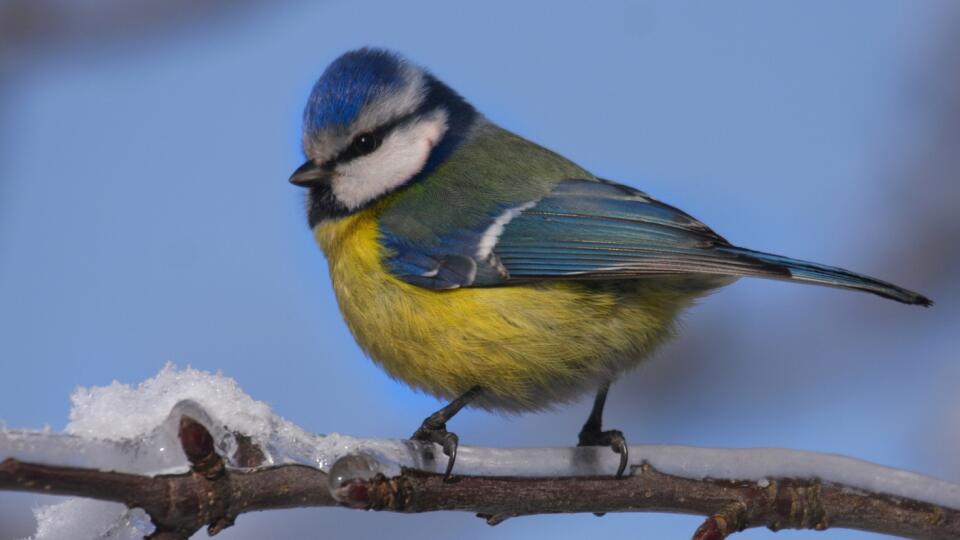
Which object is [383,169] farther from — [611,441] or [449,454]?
[449,454]

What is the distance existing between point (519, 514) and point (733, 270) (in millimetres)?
698

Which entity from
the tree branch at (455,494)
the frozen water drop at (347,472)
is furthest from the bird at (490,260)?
the frozen water drop at (347,472)

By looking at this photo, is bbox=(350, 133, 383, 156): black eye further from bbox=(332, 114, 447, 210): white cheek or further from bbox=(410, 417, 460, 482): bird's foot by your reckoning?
bbox=(410, 417, 460, 482): bird's foot

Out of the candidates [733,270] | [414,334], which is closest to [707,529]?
[733,270]

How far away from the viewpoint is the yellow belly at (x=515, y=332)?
7.37 ft

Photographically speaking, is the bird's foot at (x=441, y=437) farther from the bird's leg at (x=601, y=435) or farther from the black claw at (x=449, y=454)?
the bird's leg at (x=601, y=435)

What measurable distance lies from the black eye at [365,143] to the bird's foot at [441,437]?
2.54 ft

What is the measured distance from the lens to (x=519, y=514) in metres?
1.79

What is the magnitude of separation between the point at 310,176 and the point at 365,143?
0.50 feet

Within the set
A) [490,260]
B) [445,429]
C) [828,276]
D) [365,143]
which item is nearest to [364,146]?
[365,143]

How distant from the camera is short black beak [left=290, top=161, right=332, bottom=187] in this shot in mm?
2613

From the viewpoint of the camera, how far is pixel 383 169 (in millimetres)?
2648

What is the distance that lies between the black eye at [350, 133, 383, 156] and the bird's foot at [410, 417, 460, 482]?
0.78m

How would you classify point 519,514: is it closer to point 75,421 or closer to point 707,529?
point 707,529
